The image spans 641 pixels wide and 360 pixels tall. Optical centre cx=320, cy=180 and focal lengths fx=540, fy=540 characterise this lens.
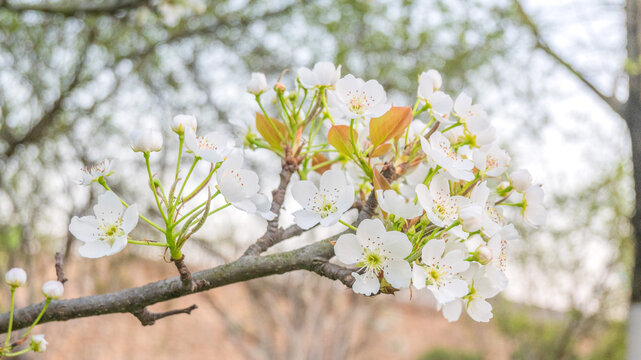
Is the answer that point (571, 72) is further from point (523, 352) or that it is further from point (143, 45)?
point (523, 352)

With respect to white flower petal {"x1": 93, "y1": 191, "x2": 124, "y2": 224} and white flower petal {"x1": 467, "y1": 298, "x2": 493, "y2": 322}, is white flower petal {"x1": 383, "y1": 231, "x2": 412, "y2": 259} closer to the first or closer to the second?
white flower petal {"x1": 467, "y1": 298, "x2": 493, "y2": 322}

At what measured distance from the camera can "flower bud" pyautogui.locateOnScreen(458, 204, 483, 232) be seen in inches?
24.7

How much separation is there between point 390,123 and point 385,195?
132 millimetres

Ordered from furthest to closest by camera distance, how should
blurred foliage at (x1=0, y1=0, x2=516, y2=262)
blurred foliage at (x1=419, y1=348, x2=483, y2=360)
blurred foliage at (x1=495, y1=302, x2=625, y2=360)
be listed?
1. blurred foliage at (x1=419, y1=348, x2=483, y2=360)
2. blurred foliage at (x1=495, y1=302, x2=625, y2=360)
3. blurred foliage at (x1=0, y1=0, x2=516, y2=262)

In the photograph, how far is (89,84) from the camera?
10.9ft

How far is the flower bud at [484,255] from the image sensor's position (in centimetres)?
67

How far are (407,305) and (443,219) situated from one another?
11006 millimetres

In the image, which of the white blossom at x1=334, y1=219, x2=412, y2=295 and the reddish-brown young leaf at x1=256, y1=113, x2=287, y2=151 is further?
the reddish-brown young leaf at x1=256, y1=113, x2=287, y2=151

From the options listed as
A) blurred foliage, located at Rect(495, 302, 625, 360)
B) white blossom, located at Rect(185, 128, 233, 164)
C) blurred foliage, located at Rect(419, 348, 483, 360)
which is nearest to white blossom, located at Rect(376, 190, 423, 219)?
white blossom, located at Rect(185, 128, 233, 164)

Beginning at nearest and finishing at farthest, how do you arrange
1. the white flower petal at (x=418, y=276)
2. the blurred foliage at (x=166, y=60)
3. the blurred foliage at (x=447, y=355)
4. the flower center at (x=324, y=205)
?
the white flower petal at (x=418, y=276)
the flower center at (x=324, y=205)
the blurred foliage at (x=166, y=60)
the blurred foliage at (x=447, y=355)

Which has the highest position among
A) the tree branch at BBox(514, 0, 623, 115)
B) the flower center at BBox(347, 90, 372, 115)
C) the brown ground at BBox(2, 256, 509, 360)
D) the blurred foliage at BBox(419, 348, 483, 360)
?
the flower center at BBox(347, 90, 372, 115)

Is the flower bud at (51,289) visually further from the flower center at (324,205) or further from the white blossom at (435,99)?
the white blossom at (435,99)

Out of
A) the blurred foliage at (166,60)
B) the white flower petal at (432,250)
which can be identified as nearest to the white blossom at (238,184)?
the white flower petal at (432,250)

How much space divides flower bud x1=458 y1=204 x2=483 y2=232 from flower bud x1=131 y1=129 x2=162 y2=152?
39cm
